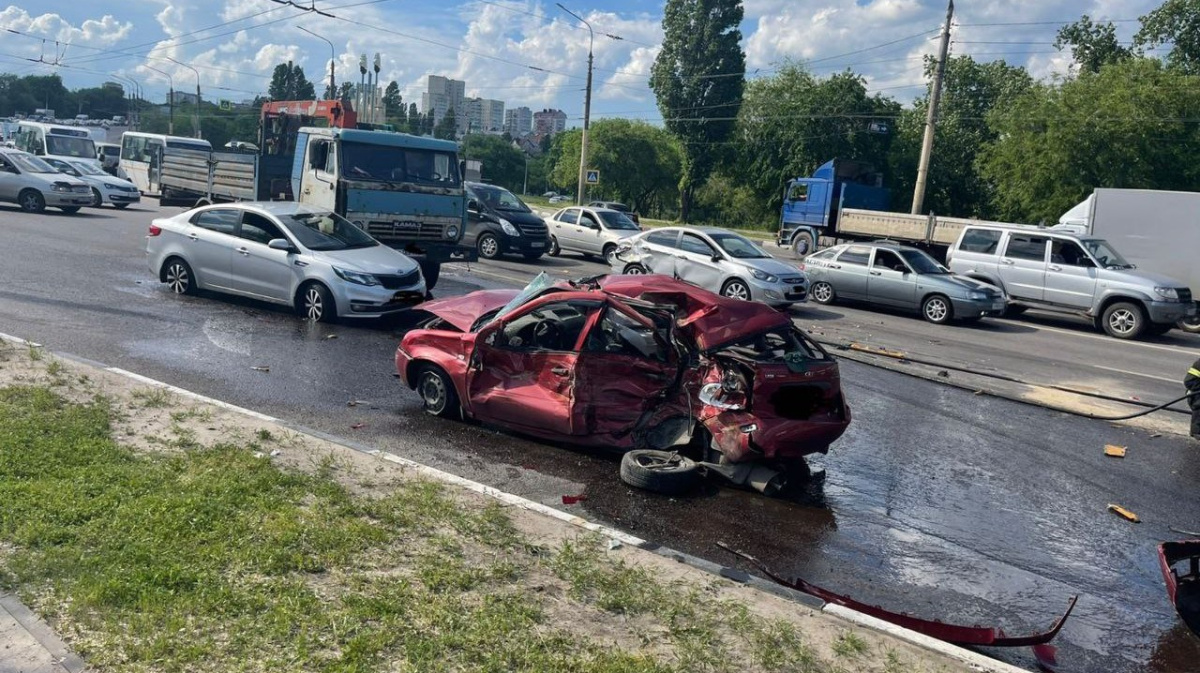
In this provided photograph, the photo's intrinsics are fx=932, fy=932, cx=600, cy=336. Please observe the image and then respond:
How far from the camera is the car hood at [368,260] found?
1307cm

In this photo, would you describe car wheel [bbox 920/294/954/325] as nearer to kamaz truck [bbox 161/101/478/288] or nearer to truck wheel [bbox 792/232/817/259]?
kamaz truck [bbox 161/101/478/288]

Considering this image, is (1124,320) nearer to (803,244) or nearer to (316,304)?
(316,304)

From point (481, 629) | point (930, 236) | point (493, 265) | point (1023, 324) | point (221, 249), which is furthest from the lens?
point (930, 236)

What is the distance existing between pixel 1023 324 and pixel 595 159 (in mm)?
59313

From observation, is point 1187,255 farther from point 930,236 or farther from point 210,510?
point 210,510

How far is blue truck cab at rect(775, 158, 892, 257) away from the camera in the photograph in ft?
111

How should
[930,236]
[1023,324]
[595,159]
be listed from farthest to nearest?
[595,159]
[930,236]
[1023,324]

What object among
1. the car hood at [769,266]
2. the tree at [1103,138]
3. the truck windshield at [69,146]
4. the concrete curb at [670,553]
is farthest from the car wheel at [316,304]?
the tree at [1103,138]

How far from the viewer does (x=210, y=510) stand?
5.64 metres

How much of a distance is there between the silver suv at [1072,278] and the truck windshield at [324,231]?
41.8 ft

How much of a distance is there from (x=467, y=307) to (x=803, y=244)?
2646 centimetres

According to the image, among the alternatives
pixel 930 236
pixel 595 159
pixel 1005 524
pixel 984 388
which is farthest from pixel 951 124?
pixel 1005 524

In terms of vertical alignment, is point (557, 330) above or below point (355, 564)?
above

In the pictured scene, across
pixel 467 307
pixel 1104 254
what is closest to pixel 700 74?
pixel 1104 254
